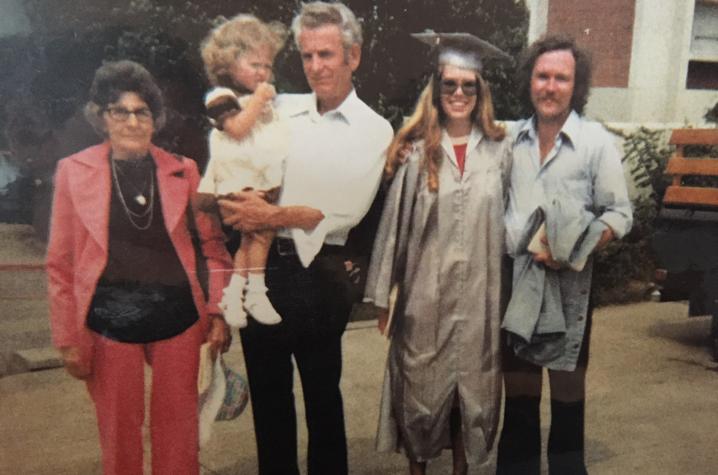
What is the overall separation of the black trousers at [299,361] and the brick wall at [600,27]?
39.5 inches

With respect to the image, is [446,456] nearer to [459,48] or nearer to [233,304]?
[233,304]

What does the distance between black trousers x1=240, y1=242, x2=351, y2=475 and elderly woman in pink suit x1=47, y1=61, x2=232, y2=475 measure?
144 mm

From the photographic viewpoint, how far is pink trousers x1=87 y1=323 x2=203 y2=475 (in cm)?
230

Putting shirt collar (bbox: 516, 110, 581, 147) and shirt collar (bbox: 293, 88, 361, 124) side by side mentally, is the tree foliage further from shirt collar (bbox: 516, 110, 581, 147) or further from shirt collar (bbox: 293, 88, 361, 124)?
shirt collar (bbox: 516, 110, 581, 147)

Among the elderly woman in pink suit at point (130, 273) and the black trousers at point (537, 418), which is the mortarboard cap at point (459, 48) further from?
the black trousers at point (537, 418)

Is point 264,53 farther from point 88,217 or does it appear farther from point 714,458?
point 714,458

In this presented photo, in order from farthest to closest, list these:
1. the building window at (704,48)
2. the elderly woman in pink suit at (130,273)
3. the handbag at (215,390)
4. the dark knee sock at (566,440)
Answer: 1. the dark knee sock at (566,440)
2. the building window at (704,48)
3. the handbag at (215,390)
4. the elderly woman in pink suit at (130,273)

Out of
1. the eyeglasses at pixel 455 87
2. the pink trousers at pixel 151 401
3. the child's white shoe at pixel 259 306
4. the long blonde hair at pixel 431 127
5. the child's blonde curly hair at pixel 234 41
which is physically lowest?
the pink trousers at pixel 151 401

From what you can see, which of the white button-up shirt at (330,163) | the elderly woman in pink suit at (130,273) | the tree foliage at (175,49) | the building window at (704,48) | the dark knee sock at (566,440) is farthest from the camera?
the dark knee sock at (566,440)

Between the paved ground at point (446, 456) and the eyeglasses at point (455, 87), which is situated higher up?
the eyeglasses at point (455, 87)

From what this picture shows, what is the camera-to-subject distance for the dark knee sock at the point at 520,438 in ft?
8.89

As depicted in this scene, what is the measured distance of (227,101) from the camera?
2.20m

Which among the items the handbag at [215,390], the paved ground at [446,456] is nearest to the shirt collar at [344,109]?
the paved ground at [446,456]

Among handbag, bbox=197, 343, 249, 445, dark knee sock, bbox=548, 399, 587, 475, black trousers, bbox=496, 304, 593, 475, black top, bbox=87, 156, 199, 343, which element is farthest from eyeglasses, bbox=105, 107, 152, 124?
dark knee sock, bbox=548, 399, 587, 475
